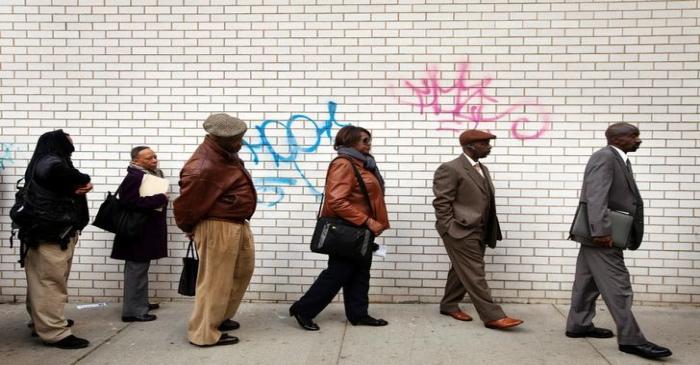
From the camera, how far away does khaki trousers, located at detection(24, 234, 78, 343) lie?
15.9ft

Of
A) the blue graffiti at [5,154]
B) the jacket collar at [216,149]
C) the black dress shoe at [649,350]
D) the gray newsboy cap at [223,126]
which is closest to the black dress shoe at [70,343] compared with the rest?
the jacket collar at [216,149]

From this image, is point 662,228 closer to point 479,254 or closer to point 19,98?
point 479,254

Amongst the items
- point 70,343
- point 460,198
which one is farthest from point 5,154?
point 460,198

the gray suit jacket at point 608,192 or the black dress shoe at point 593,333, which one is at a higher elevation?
the gray suit jacket at point 608,192

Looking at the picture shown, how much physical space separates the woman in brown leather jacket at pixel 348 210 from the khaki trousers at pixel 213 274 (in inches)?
29.4

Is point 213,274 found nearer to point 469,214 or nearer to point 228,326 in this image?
point 228,326

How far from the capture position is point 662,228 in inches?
239

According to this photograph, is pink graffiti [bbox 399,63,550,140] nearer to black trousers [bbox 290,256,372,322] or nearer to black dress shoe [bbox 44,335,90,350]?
black trousers [bbox 290,256,372,322]

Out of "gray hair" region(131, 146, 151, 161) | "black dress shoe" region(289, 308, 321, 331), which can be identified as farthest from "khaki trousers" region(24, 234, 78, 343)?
"black dress shoe" region(289, 308, 321, 331)

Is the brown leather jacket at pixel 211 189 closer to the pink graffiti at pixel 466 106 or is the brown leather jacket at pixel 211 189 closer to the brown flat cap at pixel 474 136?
the brown flat cap at pixel 474 136

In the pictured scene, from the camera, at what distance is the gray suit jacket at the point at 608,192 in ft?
15.3

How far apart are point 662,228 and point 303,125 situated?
365 centimetres

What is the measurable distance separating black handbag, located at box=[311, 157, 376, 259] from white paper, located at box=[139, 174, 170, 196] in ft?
5.06

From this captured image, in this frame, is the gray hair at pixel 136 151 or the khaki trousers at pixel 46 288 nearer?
the khaki trousers at pixel 46 288
